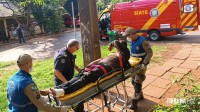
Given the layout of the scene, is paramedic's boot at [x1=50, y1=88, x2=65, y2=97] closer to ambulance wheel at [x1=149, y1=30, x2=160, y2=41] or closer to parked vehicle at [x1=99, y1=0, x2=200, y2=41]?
parked vehicle at [x1=99, y1=0, x2=200, y2=41]

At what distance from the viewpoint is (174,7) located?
1263 centimetres

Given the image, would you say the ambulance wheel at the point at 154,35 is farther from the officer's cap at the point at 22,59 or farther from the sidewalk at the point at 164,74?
the officer's cap at the point at 22,59

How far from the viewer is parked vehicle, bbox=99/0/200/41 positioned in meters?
12.7

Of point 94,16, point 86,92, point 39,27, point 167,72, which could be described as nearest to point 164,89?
point 167,72

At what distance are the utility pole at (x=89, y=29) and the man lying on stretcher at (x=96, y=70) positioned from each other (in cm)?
105

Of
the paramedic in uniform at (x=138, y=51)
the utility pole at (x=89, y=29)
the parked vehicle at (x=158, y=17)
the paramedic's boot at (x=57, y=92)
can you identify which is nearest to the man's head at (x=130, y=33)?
the paramedic in uniform at (x=138, y=51)

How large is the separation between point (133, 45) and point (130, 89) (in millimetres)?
1582

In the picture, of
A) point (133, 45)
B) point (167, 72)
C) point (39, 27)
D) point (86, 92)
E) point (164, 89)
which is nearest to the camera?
point (86, 92)

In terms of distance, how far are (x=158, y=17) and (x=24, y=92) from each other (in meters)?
11.5

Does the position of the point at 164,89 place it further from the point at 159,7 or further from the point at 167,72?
the point at 159,7

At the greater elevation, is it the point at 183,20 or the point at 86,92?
the point at 183,20

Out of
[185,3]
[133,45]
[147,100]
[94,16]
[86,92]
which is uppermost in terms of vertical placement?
[185,3]

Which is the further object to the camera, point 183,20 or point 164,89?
point 183,20

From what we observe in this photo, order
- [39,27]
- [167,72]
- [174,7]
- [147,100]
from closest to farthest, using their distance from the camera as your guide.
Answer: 1. [147,100]
2. [167,72]
3. [174,7]
4. [39,27]
